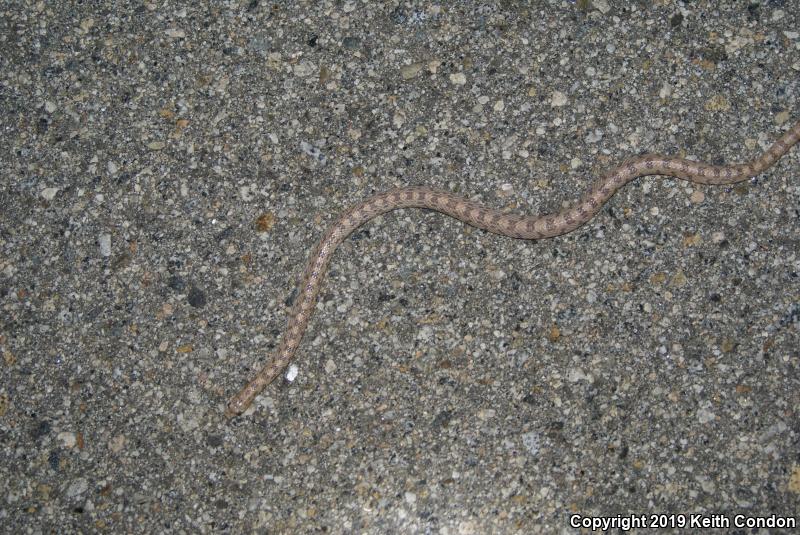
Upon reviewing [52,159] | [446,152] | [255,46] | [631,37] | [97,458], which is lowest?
[97,458]

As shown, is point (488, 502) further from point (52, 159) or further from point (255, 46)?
point (52, 159)

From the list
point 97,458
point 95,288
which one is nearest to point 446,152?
point 95,288

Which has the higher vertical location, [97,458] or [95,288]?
[95,288]

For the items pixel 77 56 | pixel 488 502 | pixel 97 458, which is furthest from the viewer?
pixel 77 56

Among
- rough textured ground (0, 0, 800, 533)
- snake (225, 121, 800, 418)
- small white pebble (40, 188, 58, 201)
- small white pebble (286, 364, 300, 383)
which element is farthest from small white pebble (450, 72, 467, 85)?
small white pebble (40, 188, 58, 201)

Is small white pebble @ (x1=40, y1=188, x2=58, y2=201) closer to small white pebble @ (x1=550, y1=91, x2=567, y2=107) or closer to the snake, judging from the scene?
the snake

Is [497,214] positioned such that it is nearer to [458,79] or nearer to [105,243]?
[458,79]
